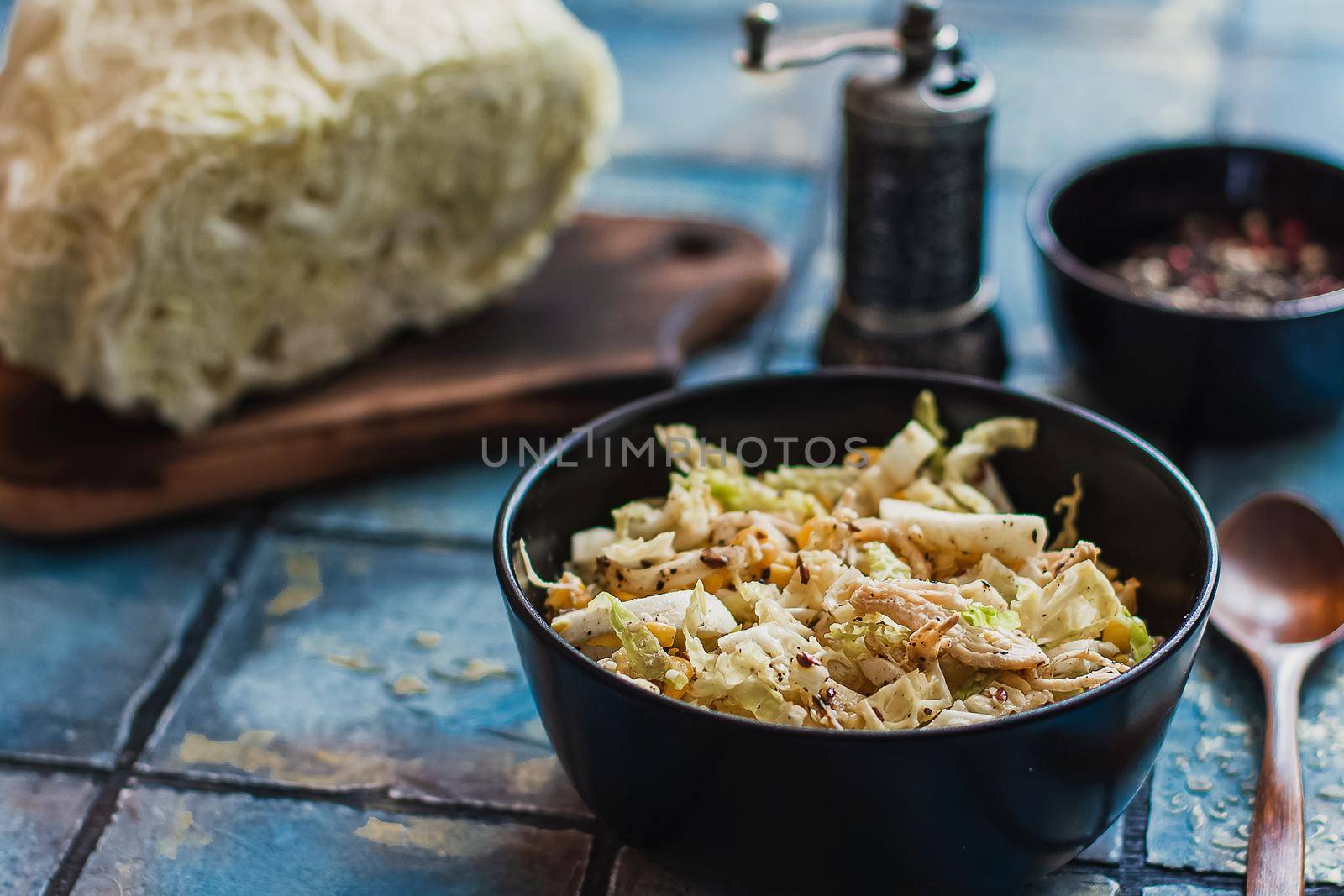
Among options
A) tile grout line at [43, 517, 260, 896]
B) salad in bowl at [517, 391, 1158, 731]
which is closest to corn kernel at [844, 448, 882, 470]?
salad in bowl at [517, 391, 1158, 731]

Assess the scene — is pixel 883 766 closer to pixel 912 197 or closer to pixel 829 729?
pixel 829 729

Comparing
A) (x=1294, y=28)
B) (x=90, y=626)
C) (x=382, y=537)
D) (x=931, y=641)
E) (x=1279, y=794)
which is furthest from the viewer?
(x=1294, y=28)

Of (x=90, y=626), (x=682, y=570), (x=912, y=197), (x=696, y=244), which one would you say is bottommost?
(x=90, y=626)

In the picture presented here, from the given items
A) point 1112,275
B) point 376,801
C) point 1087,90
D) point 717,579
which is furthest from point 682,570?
point 1087,90

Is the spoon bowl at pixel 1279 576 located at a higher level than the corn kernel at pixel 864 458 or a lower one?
lower

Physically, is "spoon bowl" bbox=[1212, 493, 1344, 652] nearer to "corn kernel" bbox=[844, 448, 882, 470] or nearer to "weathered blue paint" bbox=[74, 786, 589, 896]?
"corn kernel" bbox=[844, 448, 882, 470]

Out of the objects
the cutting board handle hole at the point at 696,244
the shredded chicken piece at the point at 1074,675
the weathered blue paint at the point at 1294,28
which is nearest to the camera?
the shredded chicken piece at the point at 1074,675

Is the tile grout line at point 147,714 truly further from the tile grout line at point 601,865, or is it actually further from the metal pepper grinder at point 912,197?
the metal pepper grinder at point 912,197

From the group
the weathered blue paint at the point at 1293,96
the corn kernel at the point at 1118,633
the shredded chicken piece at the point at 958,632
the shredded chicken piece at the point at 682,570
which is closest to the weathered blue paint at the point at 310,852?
the shredded chicken piece at the point at 682,570
